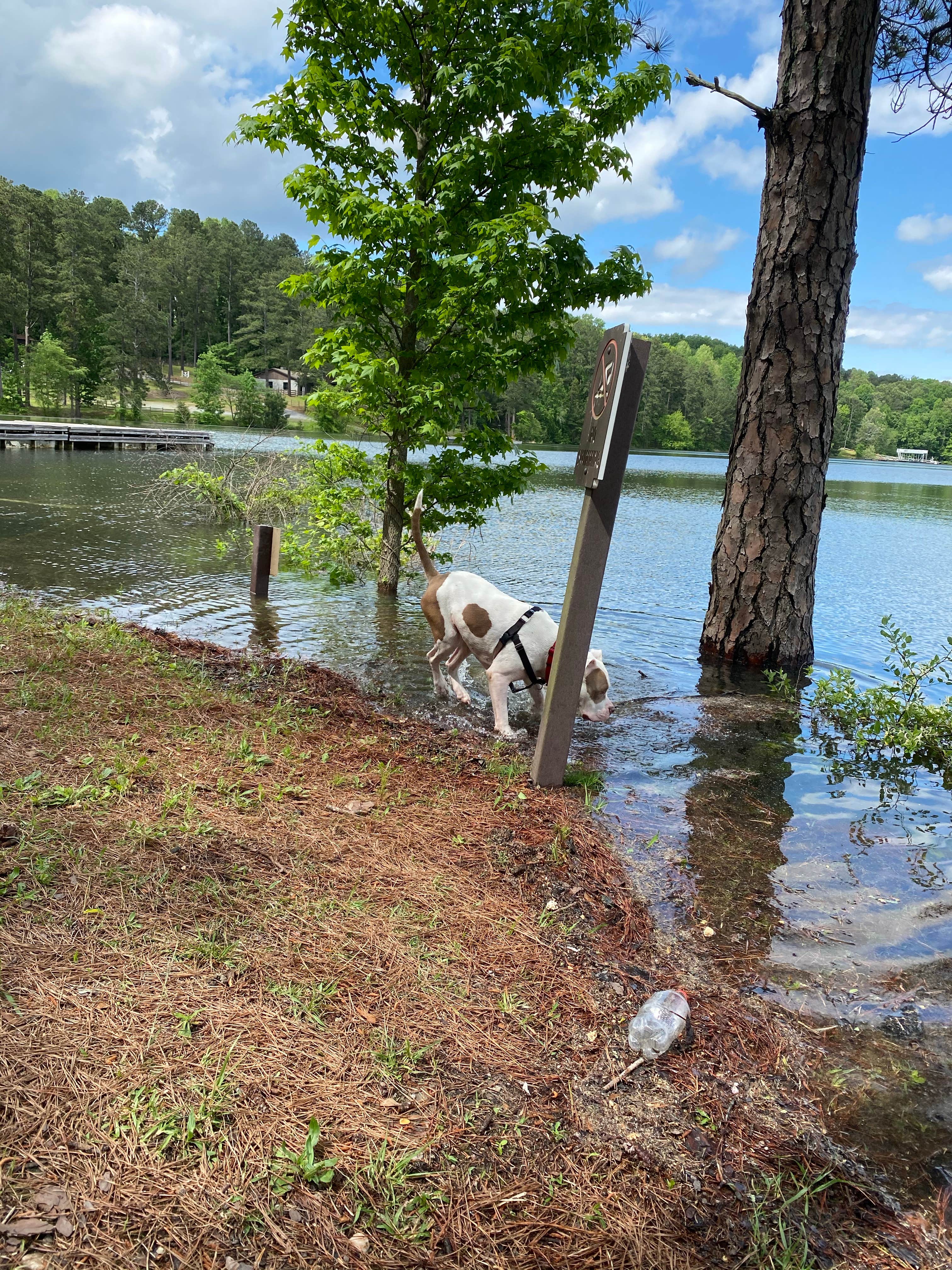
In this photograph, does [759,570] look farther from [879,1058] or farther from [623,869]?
[879,1058]

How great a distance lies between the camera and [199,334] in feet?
350

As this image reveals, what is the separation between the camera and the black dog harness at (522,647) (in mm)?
6660

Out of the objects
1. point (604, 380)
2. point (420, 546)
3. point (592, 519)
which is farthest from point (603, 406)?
point (420, 546)

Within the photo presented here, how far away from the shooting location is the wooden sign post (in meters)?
4.87

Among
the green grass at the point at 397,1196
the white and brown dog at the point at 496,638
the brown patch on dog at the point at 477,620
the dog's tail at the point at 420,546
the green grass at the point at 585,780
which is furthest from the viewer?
the dog's tail at the point at 420,546

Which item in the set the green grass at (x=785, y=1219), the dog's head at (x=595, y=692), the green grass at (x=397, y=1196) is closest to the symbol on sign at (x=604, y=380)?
the dog's head at (x=595, y=692)

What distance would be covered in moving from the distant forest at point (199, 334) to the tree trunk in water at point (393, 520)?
1334 inches

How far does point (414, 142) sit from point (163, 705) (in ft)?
28.4

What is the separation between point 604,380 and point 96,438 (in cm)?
4240

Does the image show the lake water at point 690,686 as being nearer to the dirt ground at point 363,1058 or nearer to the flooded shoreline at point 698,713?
the flooded shoreline at point 698,713

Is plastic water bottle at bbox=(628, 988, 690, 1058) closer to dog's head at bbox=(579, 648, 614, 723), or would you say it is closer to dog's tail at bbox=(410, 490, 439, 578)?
dog's head at bbox=(579, 648, 614, 723)

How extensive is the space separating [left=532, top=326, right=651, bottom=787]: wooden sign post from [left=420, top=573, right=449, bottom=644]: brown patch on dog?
7.10ft

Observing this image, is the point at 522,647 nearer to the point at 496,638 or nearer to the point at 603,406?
A: the point at 496,638

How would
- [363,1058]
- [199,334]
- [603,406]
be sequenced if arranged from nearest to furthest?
[363,1058]
[603,406]
[199,334]
